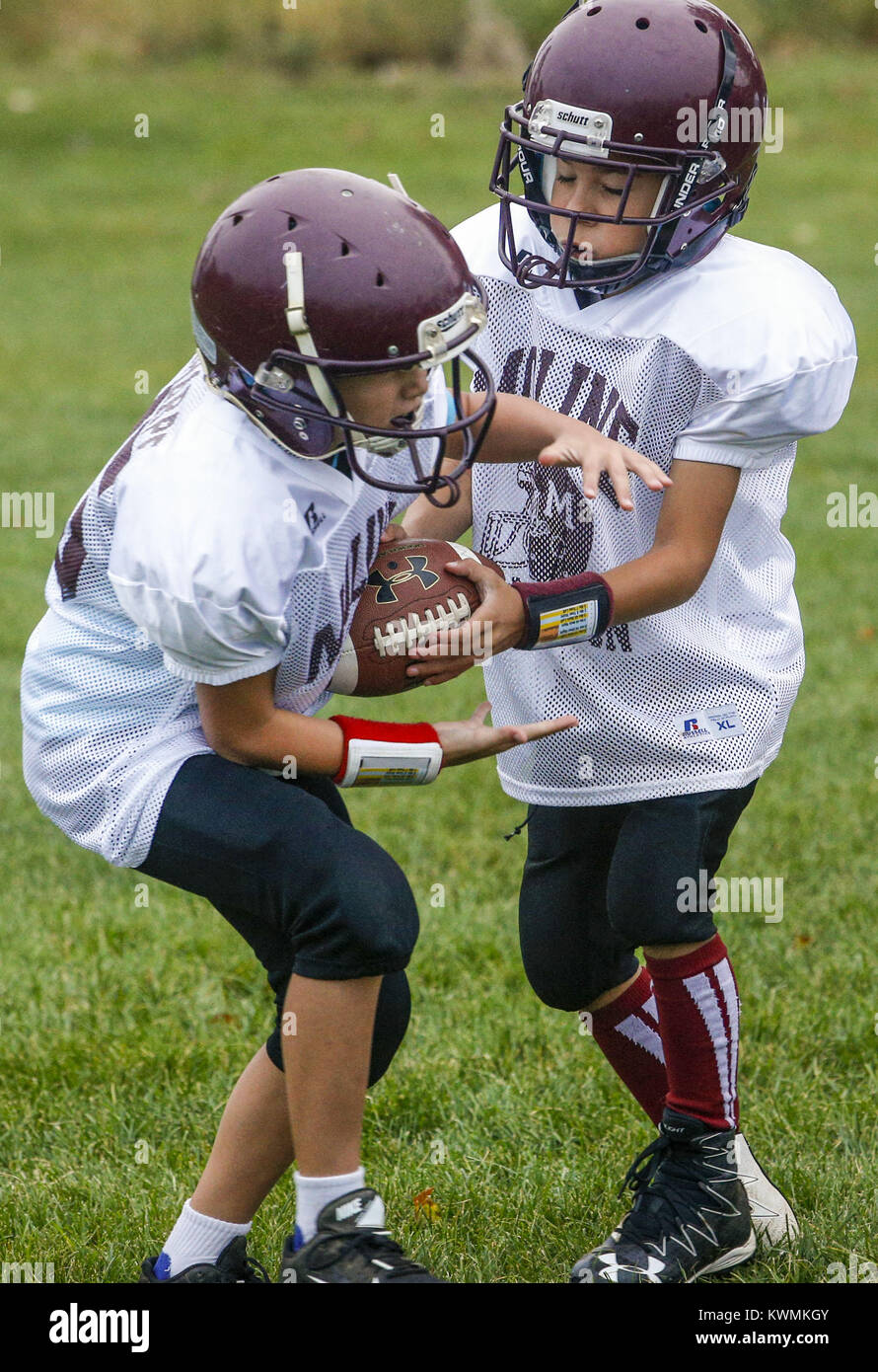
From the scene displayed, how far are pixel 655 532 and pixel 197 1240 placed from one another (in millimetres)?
1333

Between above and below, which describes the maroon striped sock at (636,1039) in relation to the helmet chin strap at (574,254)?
below

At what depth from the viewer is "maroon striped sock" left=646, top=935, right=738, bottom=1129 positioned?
8.70 feet

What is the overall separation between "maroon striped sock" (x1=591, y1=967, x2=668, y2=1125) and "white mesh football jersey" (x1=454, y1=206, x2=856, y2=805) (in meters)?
0.41

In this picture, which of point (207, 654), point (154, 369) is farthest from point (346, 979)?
point (154, 369)

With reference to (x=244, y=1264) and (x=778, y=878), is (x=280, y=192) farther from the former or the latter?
(x=778, y=878)

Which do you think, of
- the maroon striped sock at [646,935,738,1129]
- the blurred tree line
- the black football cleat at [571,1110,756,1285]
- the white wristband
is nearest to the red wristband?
the white wristband

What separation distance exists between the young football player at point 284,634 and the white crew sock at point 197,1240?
1.2 inches

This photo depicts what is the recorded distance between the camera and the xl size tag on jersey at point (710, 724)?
270 cm

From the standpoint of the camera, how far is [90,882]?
4.26 metres

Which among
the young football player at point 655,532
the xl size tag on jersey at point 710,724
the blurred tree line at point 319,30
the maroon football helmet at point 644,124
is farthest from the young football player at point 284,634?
the blurred tree line at point 319,30

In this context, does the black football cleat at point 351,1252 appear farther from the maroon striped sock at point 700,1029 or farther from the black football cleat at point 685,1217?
the maroon striped sock at point 700,1029

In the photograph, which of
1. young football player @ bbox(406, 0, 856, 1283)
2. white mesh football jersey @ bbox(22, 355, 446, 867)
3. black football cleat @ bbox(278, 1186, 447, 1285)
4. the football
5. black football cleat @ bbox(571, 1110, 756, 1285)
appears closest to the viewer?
white mesh football jersey @ bbox(22, 355, 446, 867)

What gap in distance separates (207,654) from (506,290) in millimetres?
963

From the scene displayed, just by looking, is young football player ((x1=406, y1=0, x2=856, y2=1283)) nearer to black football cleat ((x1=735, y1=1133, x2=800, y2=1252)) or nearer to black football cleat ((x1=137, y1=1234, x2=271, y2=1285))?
black football cleat ((x1=735, y1=1133, x2=800, y2=1252))
